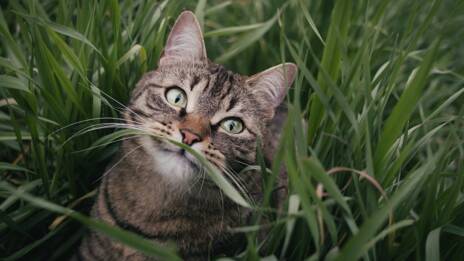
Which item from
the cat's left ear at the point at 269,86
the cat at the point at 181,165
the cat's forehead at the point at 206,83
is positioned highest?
the cat's left ear at the point at 269,86

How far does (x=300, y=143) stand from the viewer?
→ 1.27 metres

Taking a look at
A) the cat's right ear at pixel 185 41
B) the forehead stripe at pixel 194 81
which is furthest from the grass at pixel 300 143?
the forehead stripe at pixel 194 81

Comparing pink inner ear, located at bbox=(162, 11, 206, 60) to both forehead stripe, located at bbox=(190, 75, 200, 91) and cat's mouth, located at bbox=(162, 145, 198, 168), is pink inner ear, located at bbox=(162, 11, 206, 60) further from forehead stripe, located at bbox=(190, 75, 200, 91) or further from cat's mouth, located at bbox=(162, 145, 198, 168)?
cat's mouth, located at bbox=(162, 145, 198, 168)

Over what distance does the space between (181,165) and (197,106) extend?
0.74 feet

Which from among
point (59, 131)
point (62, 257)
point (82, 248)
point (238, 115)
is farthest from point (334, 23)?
point (62, 257)

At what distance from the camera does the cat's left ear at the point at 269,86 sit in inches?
65.6

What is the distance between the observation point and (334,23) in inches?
54.0

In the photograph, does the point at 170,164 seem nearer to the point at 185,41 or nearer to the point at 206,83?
the point at 206,83

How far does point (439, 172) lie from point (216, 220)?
0.66m

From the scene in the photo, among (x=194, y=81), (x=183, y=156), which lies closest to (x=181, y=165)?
(x=183, y=156)

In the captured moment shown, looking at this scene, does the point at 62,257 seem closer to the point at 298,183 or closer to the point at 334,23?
the point at 298,183

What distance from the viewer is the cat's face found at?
1.46 m

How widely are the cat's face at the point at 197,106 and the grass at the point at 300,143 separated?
0.12 meters

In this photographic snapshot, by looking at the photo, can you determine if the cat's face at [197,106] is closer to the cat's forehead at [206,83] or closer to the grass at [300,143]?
the cat's forehead at [206,83]
